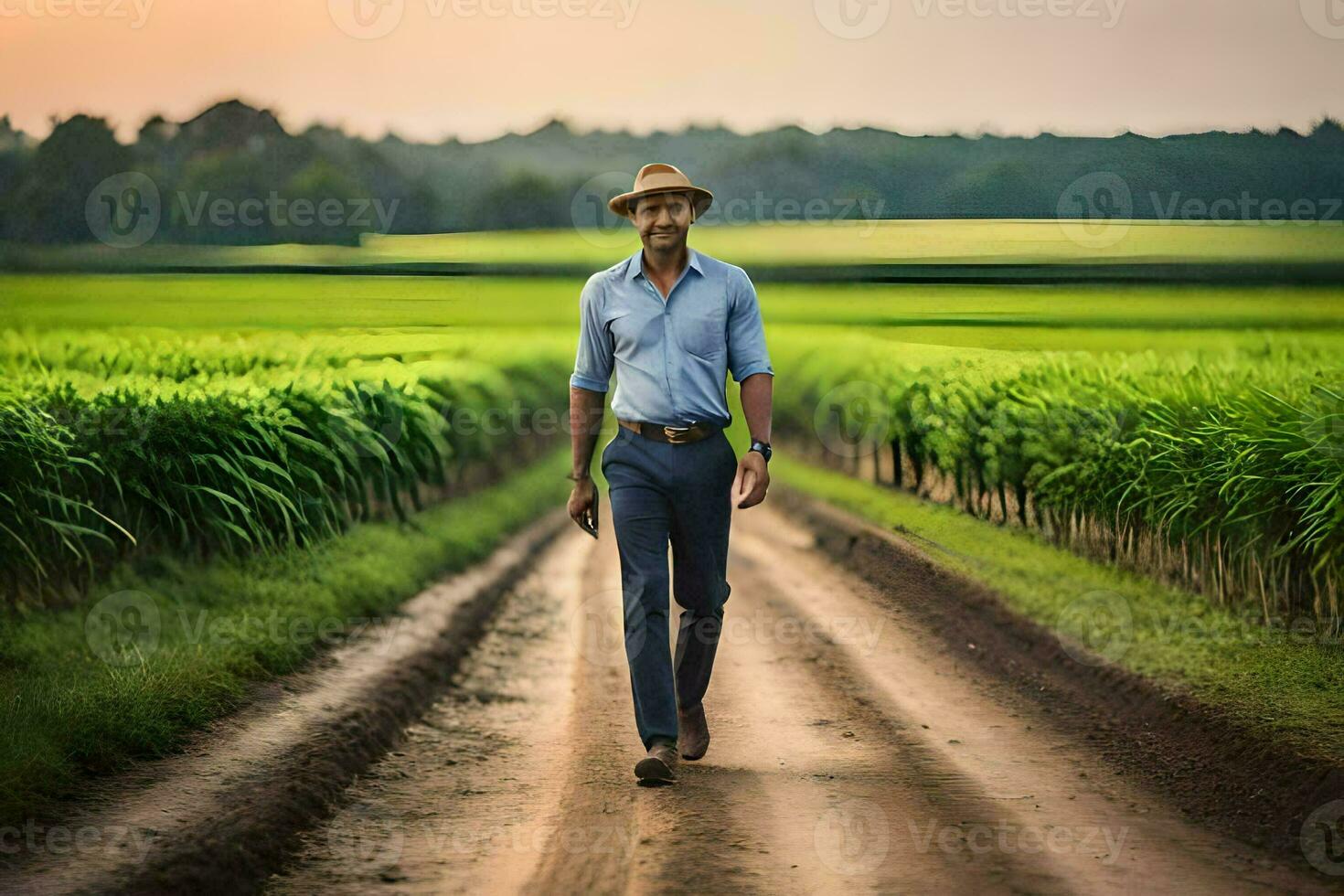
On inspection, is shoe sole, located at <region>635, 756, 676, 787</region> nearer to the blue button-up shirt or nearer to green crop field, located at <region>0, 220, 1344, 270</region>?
the blue button-up shirt

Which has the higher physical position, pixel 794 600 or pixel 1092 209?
pixel 1092 209

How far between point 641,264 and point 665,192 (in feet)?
0.97

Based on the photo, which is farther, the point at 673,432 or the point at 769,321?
the point at 769,321

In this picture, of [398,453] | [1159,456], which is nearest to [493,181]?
[398,453]

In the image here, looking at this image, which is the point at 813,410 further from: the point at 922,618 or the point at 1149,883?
the point at 1149,883

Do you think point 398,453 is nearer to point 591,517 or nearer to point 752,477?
point 591,517

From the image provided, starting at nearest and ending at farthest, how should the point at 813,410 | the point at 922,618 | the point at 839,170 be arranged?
1. the point at 922,618
2. the point at 839,170
3. the point at 813,410

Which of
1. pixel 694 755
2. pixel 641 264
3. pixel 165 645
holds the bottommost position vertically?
pixel 694 755

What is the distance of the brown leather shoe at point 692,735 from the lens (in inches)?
208

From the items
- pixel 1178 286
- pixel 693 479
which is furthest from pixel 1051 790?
pixel 1178 286

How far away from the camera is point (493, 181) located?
1086 centimetres

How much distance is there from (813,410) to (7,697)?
13.7m

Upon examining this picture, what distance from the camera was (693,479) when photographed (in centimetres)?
501

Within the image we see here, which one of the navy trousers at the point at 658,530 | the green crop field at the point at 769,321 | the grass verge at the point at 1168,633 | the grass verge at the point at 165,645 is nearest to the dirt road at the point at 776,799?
the navy trousers at the point at 658,530
